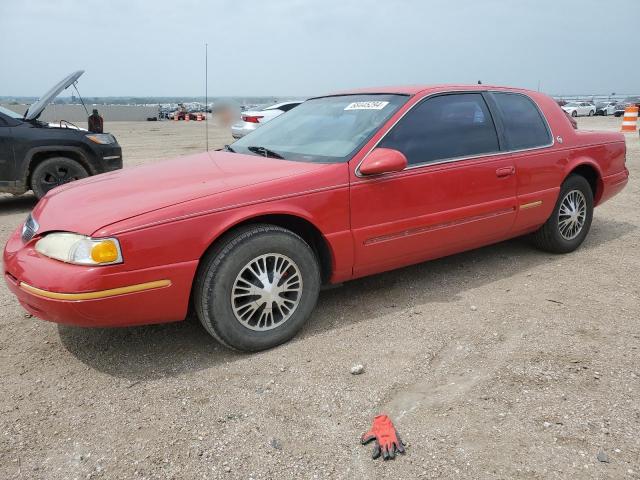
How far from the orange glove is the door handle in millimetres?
2306

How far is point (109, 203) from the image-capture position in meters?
2.93

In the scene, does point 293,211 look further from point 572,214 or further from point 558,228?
point 572,214

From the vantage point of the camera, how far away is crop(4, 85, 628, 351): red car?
2.72m

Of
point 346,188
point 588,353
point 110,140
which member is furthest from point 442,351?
point 110,140

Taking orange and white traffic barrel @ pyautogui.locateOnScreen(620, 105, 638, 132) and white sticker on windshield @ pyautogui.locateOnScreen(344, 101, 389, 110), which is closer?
white sticker on windshield @ pyautogui.locateOnScreen(344, 101, 389, 110)

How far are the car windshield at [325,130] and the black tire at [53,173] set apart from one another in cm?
402

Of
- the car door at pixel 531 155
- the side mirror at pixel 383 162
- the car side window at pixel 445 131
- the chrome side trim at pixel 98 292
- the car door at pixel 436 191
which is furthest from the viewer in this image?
the car door at pixel 531 155

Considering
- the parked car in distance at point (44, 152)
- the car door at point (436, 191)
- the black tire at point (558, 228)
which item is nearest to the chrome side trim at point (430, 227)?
the car door at point (436, 191)

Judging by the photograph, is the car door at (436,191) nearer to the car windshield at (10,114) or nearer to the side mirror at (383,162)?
the side mirror at (383,162)

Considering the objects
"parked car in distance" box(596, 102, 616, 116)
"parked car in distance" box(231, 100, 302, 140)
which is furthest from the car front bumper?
"parked car in distance" box(596, 102, 616, 116)

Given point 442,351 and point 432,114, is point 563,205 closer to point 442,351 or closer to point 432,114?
point 432,114

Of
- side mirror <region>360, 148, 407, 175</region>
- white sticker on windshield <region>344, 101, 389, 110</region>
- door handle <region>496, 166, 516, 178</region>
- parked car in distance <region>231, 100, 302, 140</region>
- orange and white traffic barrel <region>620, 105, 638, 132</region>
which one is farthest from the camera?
orange and white traffic barrel <region>620, 105, 638, 132</region>

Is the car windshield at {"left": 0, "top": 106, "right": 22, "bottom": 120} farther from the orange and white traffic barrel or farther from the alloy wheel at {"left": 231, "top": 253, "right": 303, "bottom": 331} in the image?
the orange and white traffic barrel

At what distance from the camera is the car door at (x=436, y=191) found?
3.43 m
